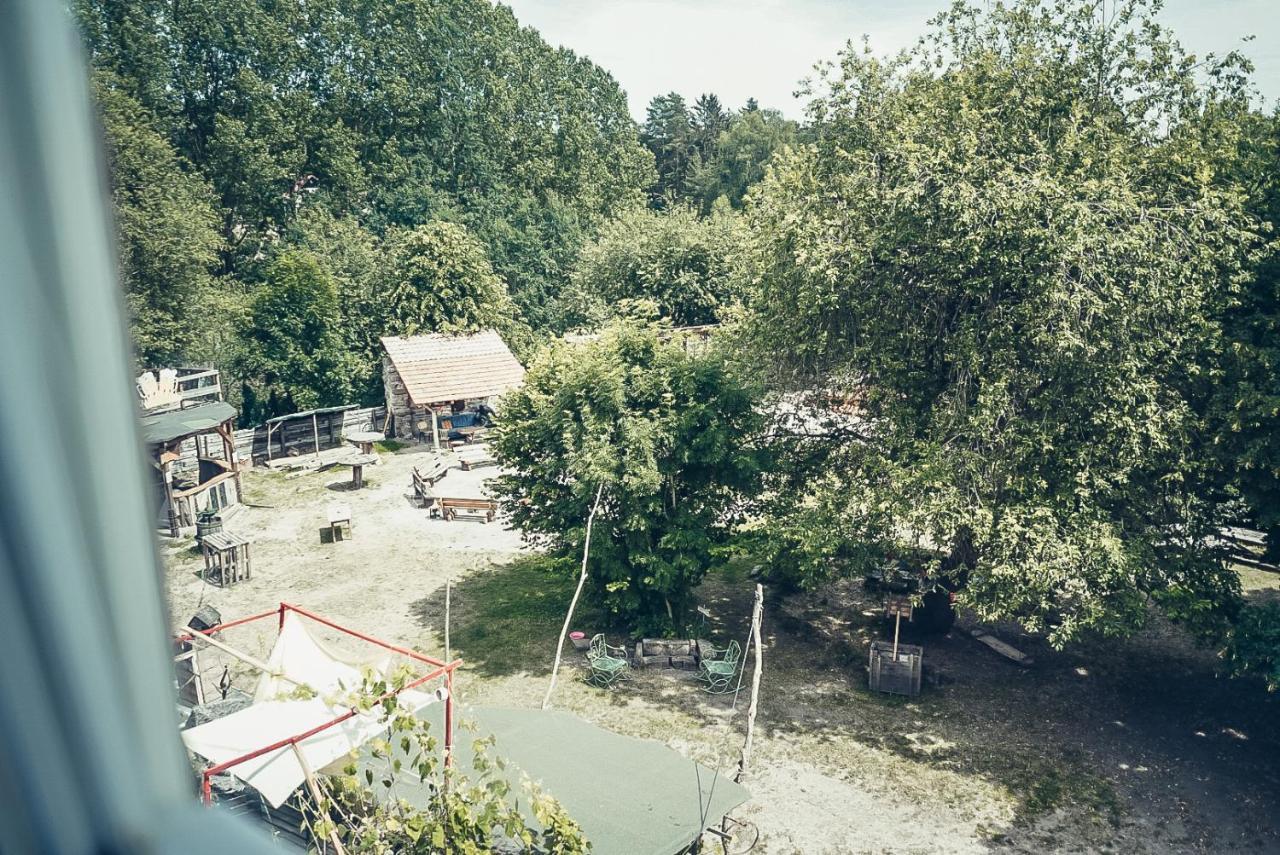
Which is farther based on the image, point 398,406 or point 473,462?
point 398,406

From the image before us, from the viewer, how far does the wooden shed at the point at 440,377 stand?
3027cm

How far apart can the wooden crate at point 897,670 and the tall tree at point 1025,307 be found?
1801 mm

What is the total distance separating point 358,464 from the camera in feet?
88.0

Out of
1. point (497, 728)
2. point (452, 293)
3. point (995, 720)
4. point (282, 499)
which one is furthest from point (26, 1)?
point (452, 293)

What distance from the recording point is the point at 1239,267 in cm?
1313

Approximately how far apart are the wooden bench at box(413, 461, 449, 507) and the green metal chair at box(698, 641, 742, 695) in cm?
1058

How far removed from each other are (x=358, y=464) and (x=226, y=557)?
281 inches

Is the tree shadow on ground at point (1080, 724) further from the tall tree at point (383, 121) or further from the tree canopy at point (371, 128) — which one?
the tall tree at point (383, 121)

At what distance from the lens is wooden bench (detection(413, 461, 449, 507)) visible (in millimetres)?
25031

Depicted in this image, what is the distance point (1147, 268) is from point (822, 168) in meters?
5.38

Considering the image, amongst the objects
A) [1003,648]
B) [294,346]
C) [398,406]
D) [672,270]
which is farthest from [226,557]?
[672,270]

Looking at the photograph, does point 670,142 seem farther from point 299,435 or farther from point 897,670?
Answer: point 897,670

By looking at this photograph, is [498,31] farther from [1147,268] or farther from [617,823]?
[617,823]

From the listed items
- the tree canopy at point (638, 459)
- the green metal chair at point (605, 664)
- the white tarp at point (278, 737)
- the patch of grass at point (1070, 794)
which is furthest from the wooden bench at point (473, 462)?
the patch of grass at point (1070, 794)
